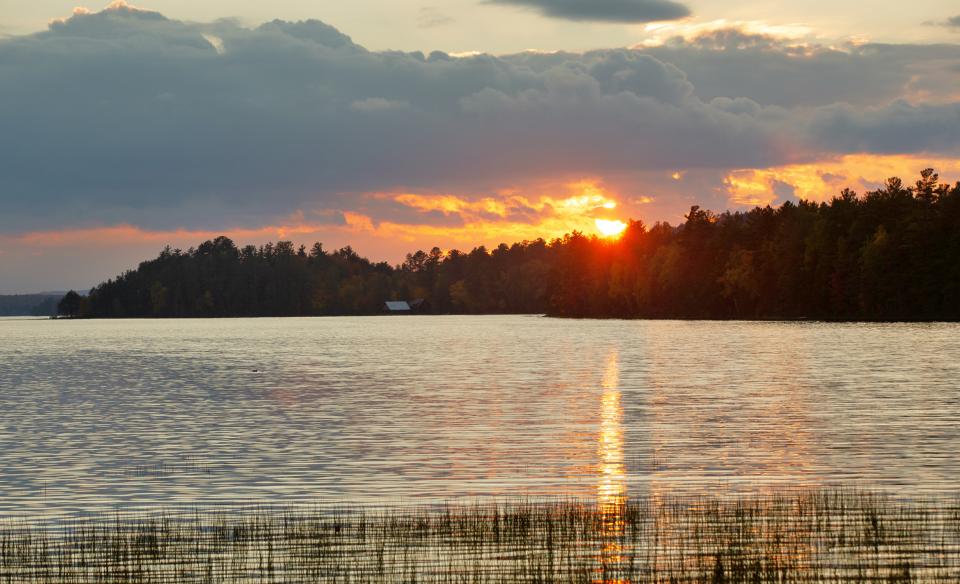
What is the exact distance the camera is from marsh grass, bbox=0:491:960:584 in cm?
1836

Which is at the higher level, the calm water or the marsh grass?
the marsh grass

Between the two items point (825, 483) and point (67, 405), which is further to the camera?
point (67, 405)

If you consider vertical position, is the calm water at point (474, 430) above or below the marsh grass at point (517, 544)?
below

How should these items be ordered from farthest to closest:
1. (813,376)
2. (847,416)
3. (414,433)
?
(813,376) < (847,416) < (414,433)

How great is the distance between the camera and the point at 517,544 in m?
20.7

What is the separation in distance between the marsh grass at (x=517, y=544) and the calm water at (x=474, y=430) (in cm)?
344

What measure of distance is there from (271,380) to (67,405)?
21.0m

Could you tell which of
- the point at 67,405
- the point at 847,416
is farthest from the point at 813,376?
the point at 67,405

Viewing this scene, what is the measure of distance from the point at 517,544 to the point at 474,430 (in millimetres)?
23511

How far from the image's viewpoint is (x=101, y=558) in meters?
20.0

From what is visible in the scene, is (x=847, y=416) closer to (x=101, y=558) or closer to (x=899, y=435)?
(x=899, y=435)

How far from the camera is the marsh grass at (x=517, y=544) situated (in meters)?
18.4

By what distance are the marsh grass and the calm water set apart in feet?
11.3

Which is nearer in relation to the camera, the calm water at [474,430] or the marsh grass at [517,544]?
the marsh grass at [517,544]
